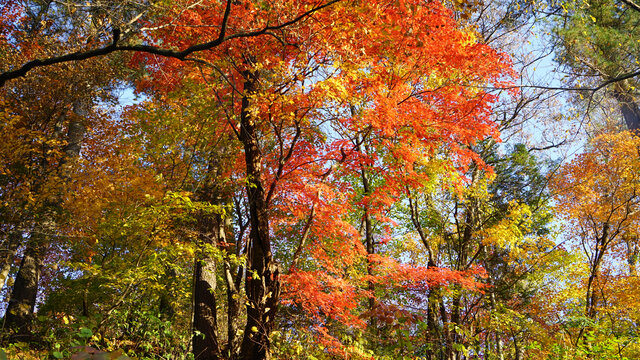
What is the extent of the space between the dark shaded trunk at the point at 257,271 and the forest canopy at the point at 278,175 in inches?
1.5

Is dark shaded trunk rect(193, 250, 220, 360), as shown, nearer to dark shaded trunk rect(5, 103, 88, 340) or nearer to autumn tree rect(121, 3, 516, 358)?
autumn tree rect(121, 3, 516, 358)

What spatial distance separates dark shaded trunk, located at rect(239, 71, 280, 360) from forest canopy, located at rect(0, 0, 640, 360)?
0.13ft

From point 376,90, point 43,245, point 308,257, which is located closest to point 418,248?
point 308,257

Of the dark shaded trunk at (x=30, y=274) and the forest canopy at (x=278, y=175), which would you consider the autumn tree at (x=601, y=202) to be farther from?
the dark shaded trunk at (x=30, y=274)

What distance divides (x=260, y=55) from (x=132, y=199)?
4472 millimetres

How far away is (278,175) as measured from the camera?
6996 mm

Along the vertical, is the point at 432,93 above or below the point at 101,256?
above

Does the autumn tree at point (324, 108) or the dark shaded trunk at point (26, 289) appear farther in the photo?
the dark shaded trunk at point (26, 289)

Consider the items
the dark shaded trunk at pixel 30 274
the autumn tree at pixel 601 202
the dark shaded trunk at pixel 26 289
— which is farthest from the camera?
the autumn tree at pixel 601 202

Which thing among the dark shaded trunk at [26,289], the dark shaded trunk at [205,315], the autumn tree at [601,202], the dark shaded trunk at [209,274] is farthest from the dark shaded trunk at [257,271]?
the autumn tree at [601,202]

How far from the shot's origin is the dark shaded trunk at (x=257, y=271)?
634cm

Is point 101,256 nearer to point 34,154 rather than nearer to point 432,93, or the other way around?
point 34,154

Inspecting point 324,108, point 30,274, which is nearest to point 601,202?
point 324,108

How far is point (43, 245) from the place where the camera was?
9.62m
